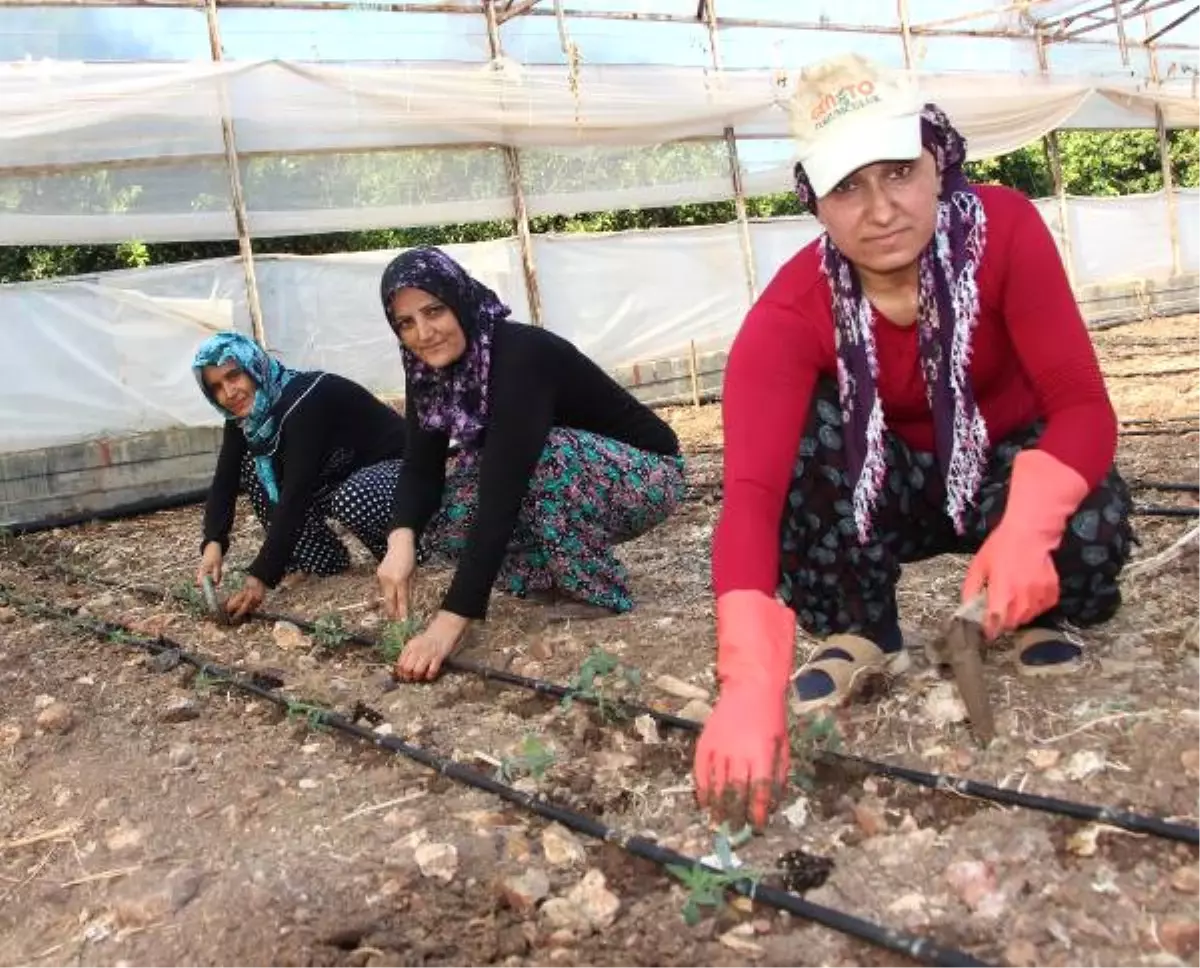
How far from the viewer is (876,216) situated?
164 centimetres

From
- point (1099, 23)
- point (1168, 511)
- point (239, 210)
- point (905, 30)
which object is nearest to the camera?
point (1168, 511)

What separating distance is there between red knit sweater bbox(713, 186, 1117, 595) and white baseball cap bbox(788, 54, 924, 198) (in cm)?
21

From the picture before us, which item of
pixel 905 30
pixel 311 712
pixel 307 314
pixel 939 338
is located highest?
pixel 905 30

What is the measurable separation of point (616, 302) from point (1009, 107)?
4.46 m

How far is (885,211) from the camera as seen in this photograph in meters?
1.64

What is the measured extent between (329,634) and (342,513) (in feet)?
1.99

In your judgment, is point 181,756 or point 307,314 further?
point 307,314

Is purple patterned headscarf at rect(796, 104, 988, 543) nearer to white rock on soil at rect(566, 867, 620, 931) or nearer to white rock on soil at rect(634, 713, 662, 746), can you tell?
white rock on soil at rect(634, 713, 662, 746)

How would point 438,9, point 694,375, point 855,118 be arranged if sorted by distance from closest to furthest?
1. point 855,118
2. point 438,9
3. point 694,375

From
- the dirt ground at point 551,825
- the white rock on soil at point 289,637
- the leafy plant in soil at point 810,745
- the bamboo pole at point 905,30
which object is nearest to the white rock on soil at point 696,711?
the dirt ground at point 551,825

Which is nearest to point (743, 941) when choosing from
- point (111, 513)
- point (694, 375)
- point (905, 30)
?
point (111, 513)

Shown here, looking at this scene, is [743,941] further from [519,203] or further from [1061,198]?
[1061,198]

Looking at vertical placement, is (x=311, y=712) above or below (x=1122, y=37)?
below

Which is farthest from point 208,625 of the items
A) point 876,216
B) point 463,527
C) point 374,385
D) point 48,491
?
point 374,385
